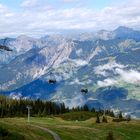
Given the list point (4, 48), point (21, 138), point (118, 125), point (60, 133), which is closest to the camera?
point (4, 48)

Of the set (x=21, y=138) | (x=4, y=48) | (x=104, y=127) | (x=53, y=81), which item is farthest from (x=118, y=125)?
(x=4, y=48)

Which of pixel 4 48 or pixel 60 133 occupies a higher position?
pixel 4 48

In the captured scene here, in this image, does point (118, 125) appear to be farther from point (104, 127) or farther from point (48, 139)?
point (48, 139)

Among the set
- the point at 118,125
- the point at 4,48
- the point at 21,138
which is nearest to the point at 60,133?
the point at 21,138

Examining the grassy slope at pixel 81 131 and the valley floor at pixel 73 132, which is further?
the grassy slope at pixel 81 131

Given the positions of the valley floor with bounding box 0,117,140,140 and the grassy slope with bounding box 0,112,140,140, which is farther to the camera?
the grassy slope with bounding box 0,112,140,140

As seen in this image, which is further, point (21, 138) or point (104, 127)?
→ point (104, 127)

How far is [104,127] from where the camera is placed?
14100 cm

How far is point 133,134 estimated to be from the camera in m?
133

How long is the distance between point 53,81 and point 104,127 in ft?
152

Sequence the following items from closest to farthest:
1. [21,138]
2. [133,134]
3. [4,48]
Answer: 1. [4,48]
2. [21,138]
3. [133,134]

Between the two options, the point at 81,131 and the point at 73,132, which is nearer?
the point at 73,132

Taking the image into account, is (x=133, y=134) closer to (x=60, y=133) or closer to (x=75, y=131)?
(x=75, y=131)

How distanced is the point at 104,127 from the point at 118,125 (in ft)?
28.3
